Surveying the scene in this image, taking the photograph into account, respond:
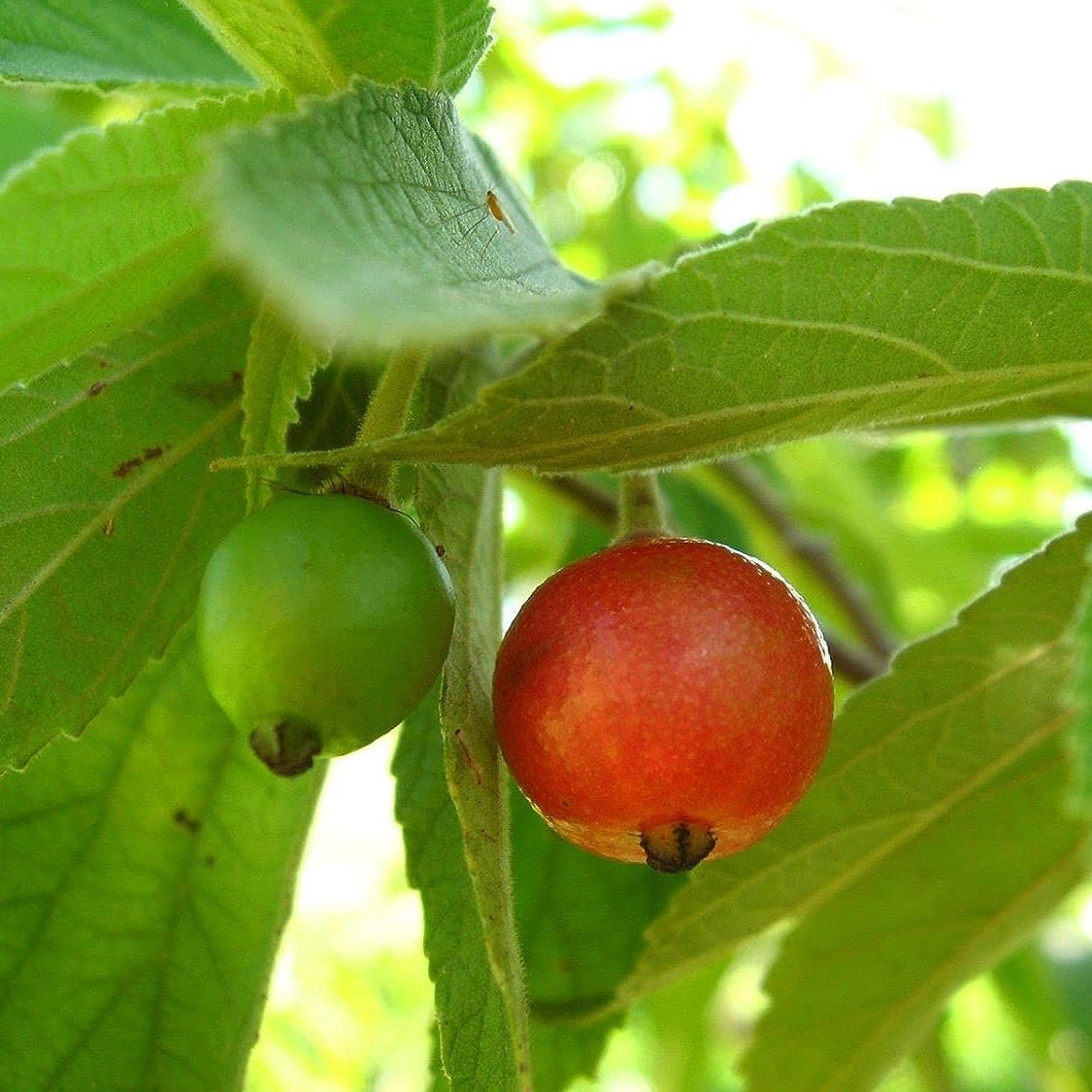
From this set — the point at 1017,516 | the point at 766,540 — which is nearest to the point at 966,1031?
the point at 1017,516

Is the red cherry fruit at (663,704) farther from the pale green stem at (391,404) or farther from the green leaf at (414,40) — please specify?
the green leaf at (414,40)

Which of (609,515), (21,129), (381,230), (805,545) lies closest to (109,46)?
(21,129)

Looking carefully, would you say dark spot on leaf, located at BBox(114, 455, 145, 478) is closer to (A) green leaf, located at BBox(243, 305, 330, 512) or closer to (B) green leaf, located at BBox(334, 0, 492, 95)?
(A) green leaf, located at BBox(243, 305, 330, 512)

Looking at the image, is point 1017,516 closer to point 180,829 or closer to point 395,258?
point 180,829

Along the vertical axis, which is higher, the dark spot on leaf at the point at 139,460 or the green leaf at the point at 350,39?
the green leaf at the point at 350,39

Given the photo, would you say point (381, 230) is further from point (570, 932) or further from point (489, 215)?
point (570, 932)

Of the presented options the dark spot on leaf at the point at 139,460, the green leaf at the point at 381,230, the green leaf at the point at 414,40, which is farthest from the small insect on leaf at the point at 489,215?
the dark spot on leaf at the point at 139,460

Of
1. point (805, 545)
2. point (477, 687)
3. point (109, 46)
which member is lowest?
point (477, 687)
